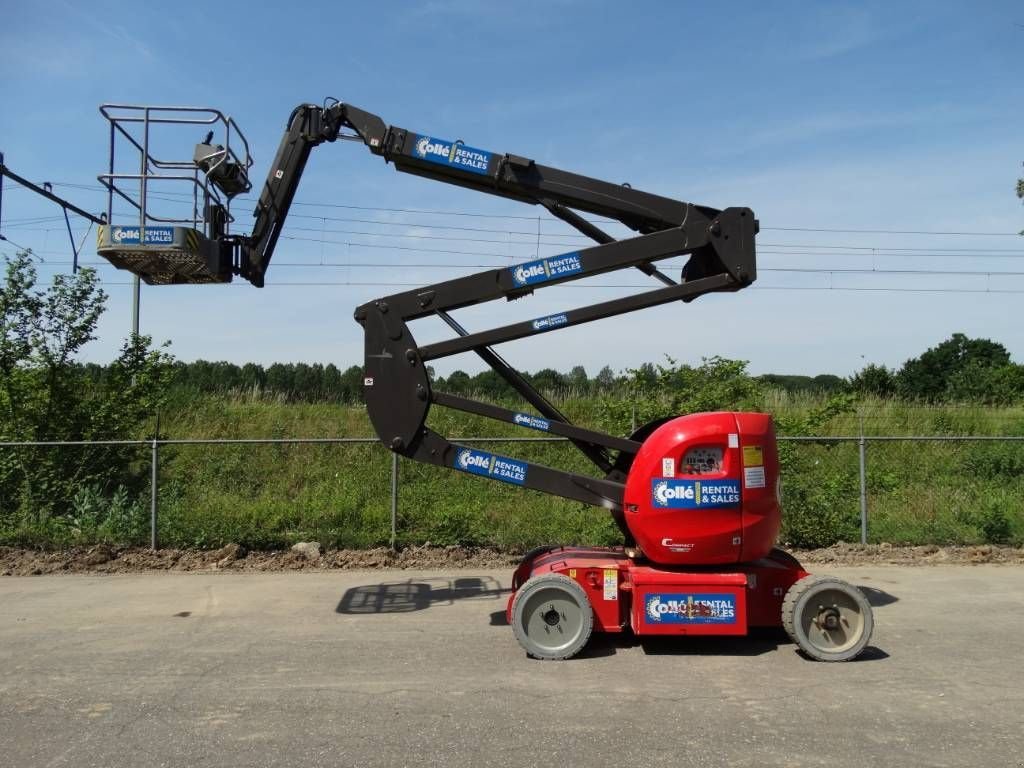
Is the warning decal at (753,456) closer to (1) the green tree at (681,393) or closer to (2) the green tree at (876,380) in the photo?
(1) the green tree at (681,393)

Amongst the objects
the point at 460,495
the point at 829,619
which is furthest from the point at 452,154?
the point at 460,495

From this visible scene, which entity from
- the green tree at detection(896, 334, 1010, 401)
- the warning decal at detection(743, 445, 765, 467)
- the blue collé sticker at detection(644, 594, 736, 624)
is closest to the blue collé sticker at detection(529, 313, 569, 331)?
the warning decal at detection(743, 445, 765, 467)

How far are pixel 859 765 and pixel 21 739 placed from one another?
16.2 ft

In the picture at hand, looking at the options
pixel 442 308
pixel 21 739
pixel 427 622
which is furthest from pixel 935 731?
pixel 21 739

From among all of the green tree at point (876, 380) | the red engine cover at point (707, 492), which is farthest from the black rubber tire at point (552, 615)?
the green tree at point (876, 380)

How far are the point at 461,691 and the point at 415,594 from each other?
350 cm

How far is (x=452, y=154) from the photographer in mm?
7621

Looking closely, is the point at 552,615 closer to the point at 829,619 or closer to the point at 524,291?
the point at 829,619

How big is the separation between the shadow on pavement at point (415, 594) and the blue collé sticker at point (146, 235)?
4.06 m

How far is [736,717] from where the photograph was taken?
512 cm

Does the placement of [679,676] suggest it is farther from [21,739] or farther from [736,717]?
[21,739]

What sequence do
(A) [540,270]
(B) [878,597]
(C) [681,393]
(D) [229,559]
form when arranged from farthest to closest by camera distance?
1. (C) [681,393]
2. (D) [229,559]
3. (B) [878,597]
4. (A) [540,270]

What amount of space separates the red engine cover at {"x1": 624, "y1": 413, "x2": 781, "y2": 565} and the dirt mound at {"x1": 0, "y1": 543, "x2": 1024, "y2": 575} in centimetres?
464

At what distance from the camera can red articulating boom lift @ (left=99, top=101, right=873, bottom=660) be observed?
21.3ft
